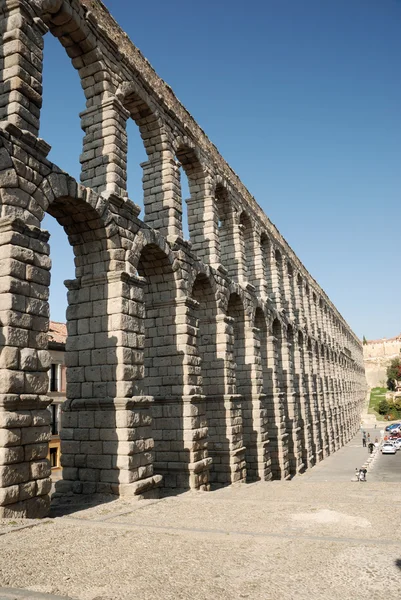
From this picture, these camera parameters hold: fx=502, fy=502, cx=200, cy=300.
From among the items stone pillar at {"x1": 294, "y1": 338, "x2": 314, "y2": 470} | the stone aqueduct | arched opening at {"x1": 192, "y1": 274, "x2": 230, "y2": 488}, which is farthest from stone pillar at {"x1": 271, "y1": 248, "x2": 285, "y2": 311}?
arched opening at {"x1": 192, "y1": 274, "x2": 230, "y2": 488}

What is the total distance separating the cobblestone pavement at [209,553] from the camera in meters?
5.11

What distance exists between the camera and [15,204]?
29.8ft

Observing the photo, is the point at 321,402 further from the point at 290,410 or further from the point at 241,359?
the point at 241,359

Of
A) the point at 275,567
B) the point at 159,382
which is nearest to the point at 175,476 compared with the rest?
the point at 159,382

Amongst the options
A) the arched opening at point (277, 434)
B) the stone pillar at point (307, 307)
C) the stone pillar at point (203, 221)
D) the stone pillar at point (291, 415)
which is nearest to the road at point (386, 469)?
the stone pillar at point (291, 415)

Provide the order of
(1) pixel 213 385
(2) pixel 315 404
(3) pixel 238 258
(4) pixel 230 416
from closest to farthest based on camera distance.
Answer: (4) pixel 230 416 → (1) pixel 213 385 → (3) pixel 238 258 → (2) pixel 315 404

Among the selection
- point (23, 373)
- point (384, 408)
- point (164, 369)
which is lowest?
point (384, 408)

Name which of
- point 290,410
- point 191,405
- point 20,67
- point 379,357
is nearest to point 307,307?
point 290,410

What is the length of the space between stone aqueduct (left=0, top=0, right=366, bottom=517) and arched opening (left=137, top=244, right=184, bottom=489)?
4 centimetres

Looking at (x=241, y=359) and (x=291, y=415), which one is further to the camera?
(x=291, y=415)

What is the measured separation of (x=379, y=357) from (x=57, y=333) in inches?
4386

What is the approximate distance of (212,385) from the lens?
16922 millimetres

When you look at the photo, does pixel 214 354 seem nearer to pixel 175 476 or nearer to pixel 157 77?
pixel 175 476

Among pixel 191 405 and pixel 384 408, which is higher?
pixel 191 405
